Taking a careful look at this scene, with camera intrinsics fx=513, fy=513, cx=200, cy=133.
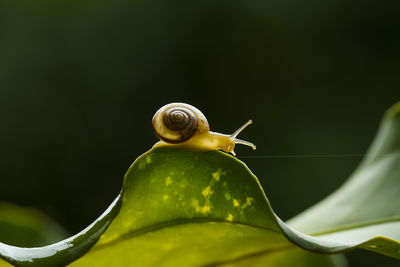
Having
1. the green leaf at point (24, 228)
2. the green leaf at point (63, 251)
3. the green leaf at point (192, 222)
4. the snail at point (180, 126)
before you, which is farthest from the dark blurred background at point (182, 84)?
the green leaf at point (63, 251)

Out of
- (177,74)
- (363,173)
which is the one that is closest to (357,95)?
(177,74)

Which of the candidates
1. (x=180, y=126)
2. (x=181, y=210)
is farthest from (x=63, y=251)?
(x=180, y=126)

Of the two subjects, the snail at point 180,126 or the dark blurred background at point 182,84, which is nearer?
the snail at point 180,126

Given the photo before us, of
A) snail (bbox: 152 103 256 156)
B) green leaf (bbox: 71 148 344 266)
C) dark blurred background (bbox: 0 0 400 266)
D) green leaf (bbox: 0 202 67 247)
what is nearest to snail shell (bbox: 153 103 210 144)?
snail (bbox: 152 103 256 156)

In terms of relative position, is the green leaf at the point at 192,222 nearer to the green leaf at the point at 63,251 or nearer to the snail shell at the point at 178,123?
the green leaf at the point at 63,251

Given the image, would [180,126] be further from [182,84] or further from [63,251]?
[182,84]

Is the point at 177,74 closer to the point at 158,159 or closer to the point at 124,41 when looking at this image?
the point at 124,41

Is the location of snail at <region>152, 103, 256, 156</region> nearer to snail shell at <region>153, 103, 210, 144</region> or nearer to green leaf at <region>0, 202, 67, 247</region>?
snail shell at <region>153, 103, 210, 144</region>

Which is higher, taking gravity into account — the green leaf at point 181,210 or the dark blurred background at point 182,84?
the green leaf at point 181,210
